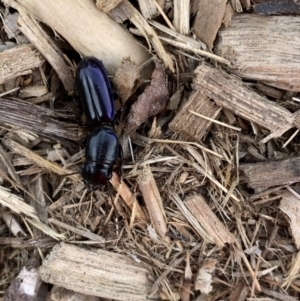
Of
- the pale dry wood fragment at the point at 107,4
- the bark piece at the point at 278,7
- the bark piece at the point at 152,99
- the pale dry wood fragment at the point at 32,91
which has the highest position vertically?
the pale dry wood fragment at the point at 107,4

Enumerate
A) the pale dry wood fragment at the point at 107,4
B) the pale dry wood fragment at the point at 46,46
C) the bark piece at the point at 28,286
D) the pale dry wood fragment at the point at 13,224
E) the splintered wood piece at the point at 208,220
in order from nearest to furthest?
the pale dry wood fragment at the point at 107,4, the pale dry wood fragment at the point at 46,46, the splintered wood piece at the point at 208,220, the bark piece at the point at 28,286, the pale dry wood fragment at the point at 13,224

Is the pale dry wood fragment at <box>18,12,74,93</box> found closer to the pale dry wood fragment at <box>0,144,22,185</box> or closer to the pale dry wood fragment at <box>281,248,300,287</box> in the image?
the pale dry wood fragment at <box>0,144,22,185</box>

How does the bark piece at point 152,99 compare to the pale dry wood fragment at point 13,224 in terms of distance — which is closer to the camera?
the bark piece at point 152,99

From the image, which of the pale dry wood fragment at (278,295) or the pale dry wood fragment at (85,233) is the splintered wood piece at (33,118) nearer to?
the pale dry wood fragment at (85,233)

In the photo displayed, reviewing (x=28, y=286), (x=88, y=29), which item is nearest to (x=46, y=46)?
(x=88, y=29)

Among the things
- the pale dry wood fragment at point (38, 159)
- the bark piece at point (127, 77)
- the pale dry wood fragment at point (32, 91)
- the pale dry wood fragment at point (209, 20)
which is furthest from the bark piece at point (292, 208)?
the pale dry wood fragment at point (32, 91)

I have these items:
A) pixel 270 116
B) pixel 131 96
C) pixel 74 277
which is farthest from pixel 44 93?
pixel 270 116

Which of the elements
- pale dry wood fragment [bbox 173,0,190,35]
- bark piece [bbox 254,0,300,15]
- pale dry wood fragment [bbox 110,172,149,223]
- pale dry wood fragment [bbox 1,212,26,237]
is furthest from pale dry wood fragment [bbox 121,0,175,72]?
pale dry wood fragment [bbox 1,212,26,237]
